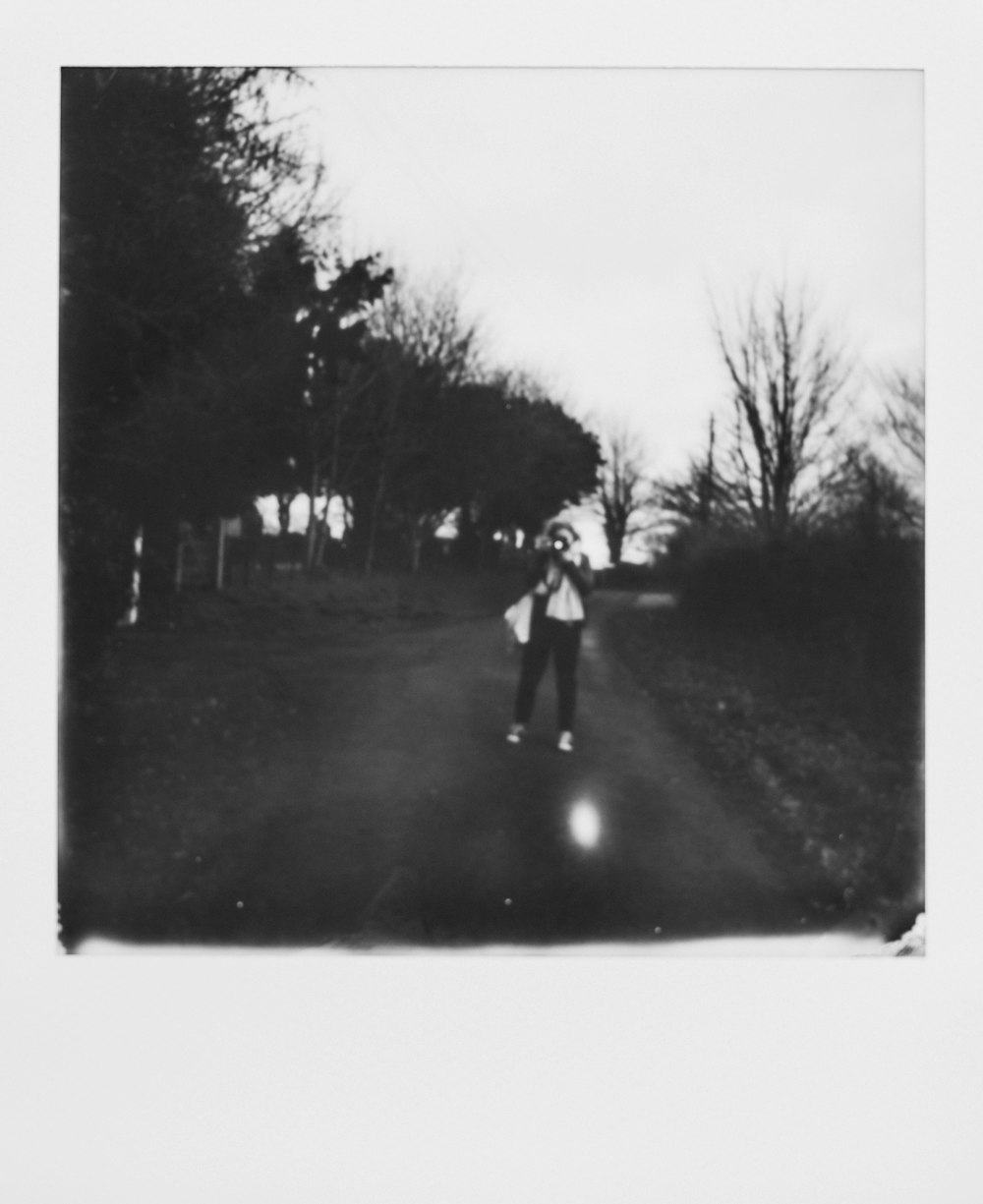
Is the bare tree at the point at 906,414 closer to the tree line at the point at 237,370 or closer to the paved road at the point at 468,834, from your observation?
the tree line at the point at 237,370

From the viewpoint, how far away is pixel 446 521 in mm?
2643

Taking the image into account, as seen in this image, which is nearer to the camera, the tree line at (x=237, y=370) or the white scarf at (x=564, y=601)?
the tree line at (x=237, y=370)

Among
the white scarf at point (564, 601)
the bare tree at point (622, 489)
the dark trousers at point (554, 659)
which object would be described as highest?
the bare tree at point (622, 489)

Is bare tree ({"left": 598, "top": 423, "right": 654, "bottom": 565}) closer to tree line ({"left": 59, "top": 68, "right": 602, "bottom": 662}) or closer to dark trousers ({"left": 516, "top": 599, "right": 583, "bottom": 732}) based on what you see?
tree line ({"left": 59, "top": 68, "right": 602, "bottom": 662})

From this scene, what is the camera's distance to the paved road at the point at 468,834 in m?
2.38

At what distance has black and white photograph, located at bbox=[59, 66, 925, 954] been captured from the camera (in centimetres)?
237

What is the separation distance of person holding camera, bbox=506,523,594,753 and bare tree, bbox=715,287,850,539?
636mm

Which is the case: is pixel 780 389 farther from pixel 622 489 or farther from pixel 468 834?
pixel 468 834

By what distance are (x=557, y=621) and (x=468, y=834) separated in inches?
29.8

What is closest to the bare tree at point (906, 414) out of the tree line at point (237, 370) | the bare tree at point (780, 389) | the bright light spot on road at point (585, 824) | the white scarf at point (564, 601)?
the bare tree at point (780, 389)

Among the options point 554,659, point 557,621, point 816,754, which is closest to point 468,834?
point 554,659

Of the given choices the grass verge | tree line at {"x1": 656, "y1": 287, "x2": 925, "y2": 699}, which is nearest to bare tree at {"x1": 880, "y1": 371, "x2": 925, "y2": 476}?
tree line at {"x1": 656, "y1": 287, "x2": 925, "y2": 699}

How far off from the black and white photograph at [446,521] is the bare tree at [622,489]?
0.01m

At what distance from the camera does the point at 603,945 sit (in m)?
2.36
